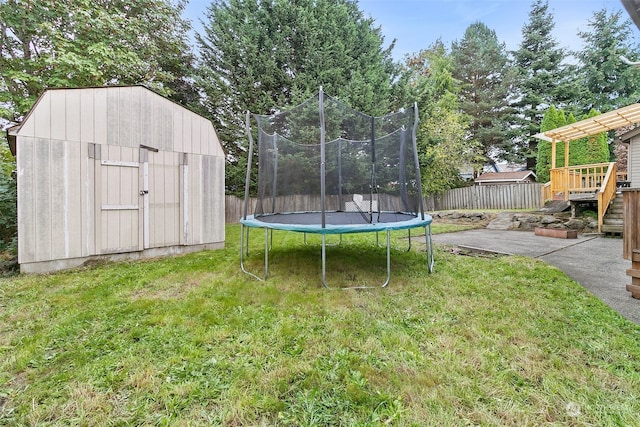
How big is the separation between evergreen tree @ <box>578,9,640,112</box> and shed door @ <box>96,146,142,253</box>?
18867 millimetres

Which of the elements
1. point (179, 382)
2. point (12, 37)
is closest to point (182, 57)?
point (12, 37)

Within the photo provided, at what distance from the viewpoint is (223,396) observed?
1.18m

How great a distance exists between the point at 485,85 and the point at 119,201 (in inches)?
804

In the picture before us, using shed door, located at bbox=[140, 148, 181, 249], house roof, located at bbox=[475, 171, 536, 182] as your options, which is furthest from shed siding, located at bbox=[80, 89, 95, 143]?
house roof, located at bbox=[475, 171, 536, 182]

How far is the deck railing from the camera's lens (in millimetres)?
5426

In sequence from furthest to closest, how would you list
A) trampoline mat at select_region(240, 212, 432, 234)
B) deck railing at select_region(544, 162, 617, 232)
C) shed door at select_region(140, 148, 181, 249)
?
1. deck railing at select_region(544, 162, 617, 232)
2. shed door at select_region(140, 148, 181, 249)
3. trampoline mat at select_region(240, 212, 432, 234)

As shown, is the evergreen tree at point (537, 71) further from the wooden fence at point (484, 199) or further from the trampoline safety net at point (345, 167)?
the trampoline safety net at point (345, 167)

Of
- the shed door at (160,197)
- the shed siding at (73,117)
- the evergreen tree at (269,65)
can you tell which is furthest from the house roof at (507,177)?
the shed siding at (73,117)

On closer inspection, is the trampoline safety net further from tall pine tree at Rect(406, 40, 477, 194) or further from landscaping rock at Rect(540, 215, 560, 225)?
tall pine tree at Rect(406, 40, 477, 194)

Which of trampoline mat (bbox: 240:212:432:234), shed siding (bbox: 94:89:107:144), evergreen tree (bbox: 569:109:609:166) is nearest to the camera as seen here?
trampoline mat (bbox: 240:212:432:234)

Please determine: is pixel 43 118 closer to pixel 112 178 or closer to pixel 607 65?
pixel 112 178

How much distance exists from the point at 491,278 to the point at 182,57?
10235 millimetres

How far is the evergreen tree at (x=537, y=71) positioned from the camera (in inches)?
561

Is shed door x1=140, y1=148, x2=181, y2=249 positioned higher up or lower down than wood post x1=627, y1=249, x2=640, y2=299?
higher up
